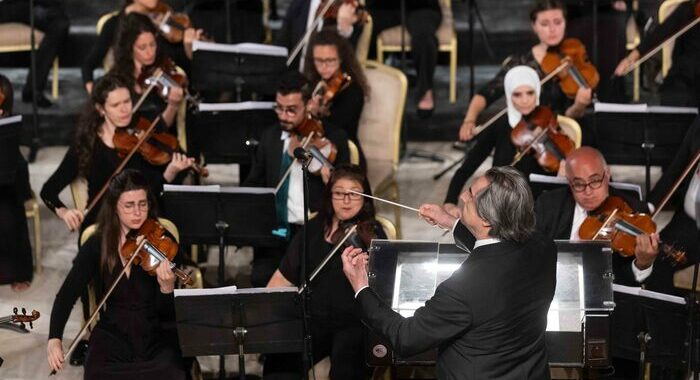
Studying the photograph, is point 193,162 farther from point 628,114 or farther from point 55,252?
point 628,114

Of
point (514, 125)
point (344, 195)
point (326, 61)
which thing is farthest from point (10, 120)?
point (514, 125)

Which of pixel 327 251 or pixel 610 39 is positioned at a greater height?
pixel 610 39

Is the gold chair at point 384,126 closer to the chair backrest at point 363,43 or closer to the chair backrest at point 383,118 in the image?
the chair backrest at point 383,118

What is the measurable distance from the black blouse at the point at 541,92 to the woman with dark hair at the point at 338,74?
0.56 meters

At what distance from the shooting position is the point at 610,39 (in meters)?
7.01

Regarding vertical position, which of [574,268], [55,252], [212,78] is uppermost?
[212,78]

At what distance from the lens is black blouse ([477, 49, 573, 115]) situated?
20.3 feet

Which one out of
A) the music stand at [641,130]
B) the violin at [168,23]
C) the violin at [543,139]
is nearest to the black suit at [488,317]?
the violin at [543,139]

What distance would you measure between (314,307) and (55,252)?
5.88ft

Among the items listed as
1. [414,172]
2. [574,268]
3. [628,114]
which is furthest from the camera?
[414,172]

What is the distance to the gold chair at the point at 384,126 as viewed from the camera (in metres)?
6.31

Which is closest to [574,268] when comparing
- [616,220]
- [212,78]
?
[616,220]

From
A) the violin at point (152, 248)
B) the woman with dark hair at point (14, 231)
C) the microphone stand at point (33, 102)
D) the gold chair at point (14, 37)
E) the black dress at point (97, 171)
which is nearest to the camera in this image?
the violin at point (152, 248)

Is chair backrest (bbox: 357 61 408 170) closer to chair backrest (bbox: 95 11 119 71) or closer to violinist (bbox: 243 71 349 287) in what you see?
violinist (bbox: 243 71 349 287)
